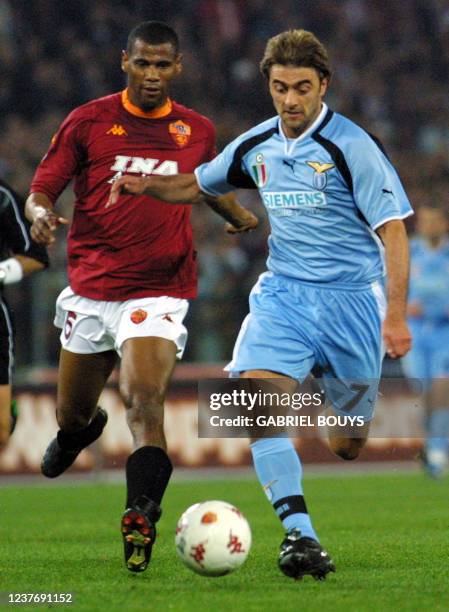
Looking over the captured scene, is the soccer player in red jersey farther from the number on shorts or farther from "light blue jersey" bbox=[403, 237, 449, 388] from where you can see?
"light blue jersey" bbox=[403, 237, 449, 388]

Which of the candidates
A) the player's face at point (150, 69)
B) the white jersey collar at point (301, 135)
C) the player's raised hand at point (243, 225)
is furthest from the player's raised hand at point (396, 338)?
the player's face at point (150, 69)

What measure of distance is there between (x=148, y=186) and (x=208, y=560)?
180cm

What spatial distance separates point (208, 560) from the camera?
5.43m

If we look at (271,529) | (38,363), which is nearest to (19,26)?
(38,363)

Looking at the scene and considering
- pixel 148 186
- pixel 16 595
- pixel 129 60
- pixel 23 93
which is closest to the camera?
pixel 16 595

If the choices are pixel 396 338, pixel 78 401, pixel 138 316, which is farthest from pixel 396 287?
pixel 78 401

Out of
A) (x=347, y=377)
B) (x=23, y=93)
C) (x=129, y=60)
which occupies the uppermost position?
(x=23, y=93)

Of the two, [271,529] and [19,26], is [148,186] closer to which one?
[271,529]

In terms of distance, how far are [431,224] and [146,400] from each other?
7.67 meters

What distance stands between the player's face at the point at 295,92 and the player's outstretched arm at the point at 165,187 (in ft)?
2.41

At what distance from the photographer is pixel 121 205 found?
6898mm

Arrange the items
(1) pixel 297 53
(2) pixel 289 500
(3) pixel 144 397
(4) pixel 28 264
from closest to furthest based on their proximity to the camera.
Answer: (2) pixel 289 500 < (1) pixel 297 53 < (3) pixel 144 397 < (4) pixel 28 264

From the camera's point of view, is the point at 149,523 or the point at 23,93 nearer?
the point at 149,523

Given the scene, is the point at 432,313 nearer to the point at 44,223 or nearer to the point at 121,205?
the point at 121,205
